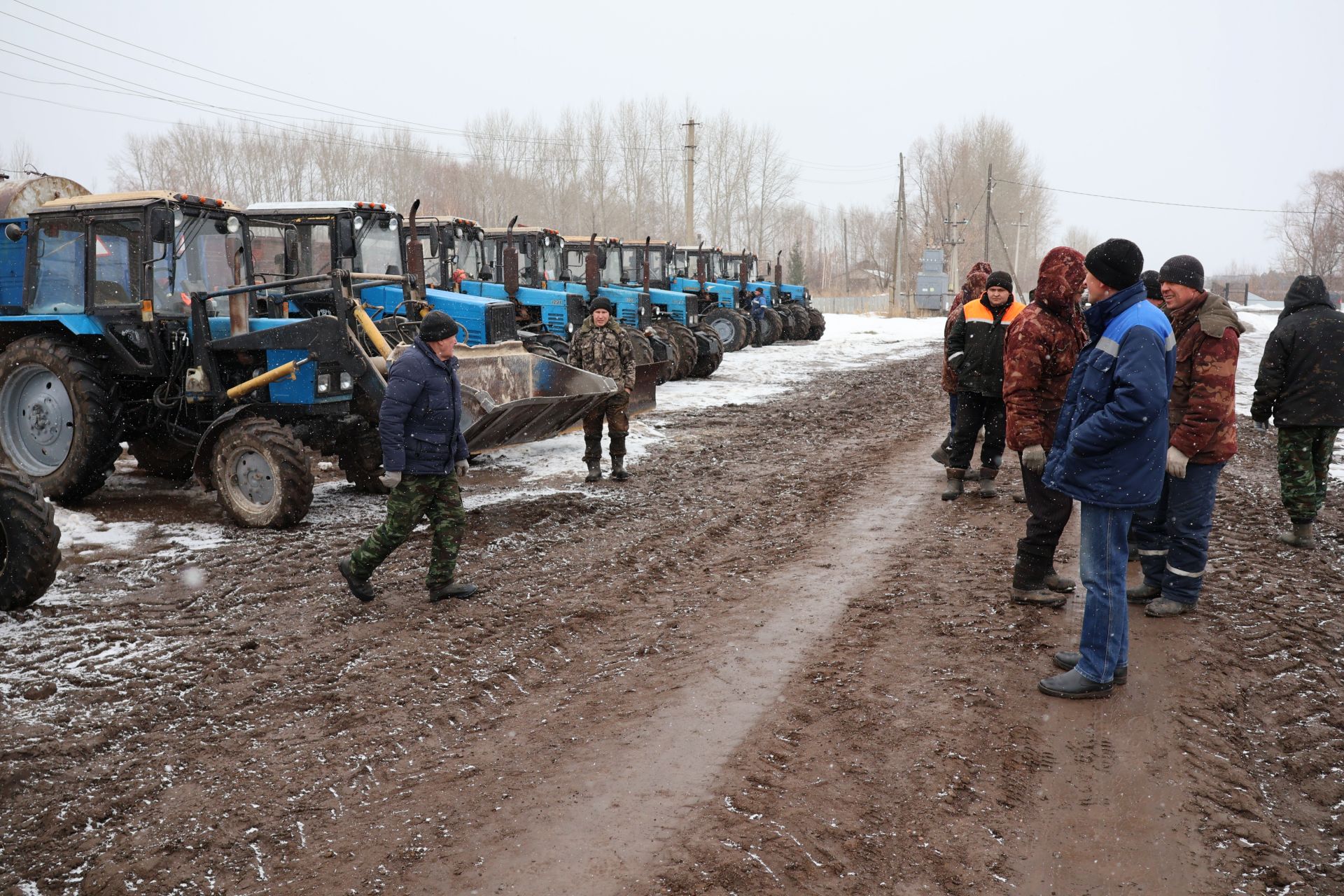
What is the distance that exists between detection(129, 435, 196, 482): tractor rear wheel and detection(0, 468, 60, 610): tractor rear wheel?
3.57 m

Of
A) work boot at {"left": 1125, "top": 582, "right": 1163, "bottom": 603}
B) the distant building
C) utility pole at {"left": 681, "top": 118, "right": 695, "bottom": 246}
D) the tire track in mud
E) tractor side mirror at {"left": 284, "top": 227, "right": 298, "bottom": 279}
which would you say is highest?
utility pole at {"left": 681, "top": 118, "right": 695, "bottom": 246}

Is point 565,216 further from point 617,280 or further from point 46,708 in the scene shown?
point 46,708

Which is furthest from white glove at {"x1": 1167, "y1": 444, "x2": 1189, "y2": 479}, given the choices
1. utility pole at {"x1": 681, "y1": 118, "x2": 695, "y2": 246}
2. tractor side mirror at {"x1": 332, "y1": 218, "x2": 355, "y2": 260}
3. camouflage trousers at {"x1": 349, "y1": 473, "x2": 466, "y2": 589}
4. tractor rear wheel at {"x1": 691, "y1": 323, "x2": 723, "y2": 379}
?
utility pole at {"x1": 681, "y1": 118, "x2": 695, "y2": 246}

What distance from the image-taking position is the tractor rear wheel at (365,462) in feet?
28.0

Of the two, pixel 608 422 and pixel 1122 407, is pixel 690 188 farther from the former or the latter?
pixel 1122 407

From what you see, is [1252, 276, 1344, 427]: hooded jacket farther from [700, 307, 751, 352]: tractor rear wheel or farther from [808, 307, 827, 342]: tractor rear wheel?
[808, 307, 827, 342]: tractor rear wheel

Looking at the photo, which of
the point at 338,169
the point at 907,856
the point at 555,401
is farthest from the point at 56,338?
the point at 338,169

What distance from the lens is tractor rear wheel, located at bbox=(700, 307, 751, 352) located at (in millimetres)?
24422

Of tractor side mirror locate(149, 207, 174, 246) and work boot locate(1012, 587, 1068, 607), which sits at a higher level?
tractor side mirror locate(149, 207, 174, 246)

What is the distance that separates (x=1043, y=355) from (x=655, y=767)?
3160 mm

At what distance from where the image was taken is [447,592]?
5699 millimetres

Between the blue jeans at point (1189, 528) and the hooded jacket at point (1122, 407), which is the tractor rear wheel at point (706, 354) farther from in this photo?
the hooded jacket at point (1122, 407)

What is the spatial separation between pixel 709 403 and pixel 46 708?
11.6m

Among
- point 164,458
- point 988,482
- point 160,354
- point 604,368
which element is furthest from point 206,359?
point 988,482
